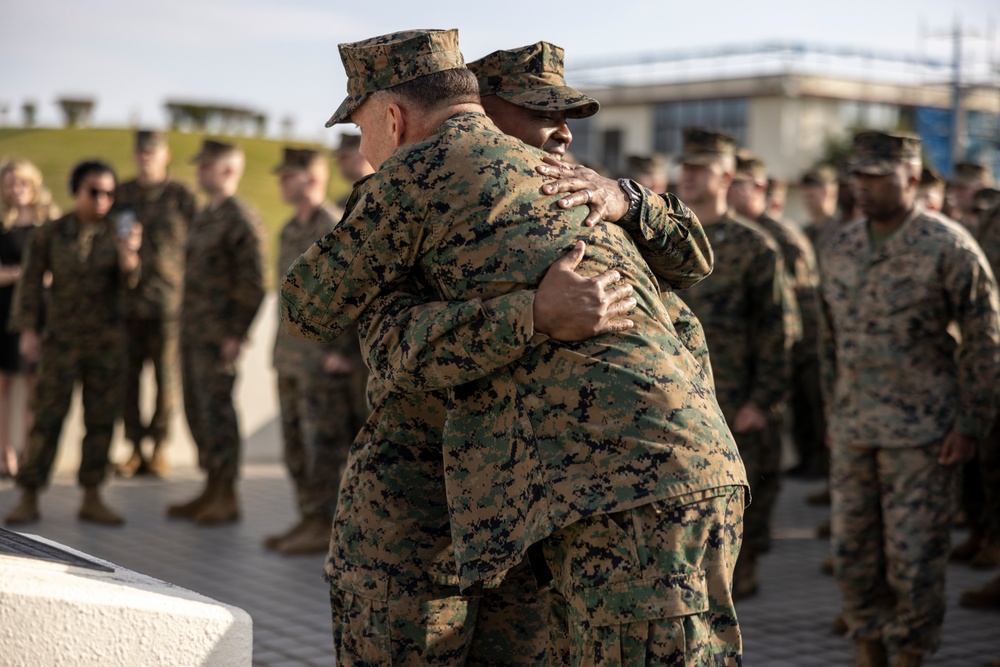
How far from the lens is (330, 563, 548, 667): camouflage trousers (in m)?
3.22

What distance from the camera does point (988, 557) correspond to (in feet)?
24.2

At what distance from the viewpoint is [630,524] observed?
2.76 meters

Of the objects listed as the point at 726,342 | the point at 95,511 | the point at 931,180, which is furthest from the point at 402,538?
the point at 95,511

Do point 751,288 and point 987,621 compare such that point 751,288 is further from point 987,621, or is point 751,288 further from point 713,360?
point 987,621

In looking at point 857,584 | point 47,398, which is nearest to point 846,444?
point 857,584

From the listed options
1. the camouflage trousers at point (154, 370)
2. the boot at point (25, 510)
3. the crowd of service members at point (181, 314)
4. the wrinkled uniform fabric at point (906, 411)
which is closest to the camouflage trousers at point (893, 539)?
the wrinkled uniform fabric at point (906, 411)

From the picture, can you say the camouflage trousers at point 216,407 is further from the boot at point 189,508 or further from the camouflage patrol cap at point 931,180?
the camouflage patrol cap at point 931,180

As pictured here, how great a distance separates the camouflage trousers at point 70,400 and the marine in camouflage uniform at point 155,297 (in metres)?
1.54

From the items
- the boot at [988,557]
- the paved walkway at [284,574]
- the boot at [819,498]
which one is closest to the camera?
the paved walkway at [284,574]

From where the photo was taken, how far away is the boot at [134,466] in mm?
10117

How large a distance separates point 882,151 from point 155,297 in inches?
248

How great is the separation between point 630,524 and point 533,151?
0.93m

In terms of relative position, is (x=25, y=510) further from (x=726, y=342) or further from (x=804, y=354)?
(x=804, y=354)

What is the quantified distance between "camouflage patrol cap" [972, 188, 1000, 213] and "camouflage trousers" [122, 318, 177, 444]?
6.08 meters
